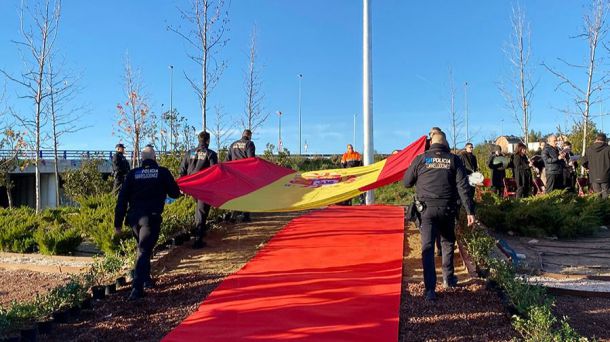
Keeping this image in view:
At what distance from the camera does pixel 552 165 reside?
11.6 meters

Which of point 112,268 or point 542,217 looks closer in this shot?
point 112,268

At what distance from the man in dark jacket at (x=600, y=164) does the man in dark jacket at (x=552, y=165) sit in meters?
0.63

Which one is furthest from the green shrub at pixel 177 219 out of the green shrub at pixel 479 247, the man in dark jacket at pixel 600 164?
the man in dark jacket at pixel 600 164

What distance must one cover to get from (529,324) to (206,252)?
16.9ft

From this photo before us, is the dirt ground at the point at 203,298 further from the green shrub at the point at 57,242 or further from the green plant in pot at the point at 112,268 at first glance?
the green shrub at the point at 57,242

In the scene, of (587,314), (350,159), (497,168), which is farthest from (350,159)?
(587,314)

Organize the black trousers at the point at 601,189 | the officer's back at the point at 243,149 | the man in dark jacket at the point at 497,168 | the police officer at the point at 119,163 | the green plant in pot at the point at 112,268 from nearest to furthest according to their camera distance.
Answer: the green plant in pot at the point at 112,268 → the officer's back at the point at 243,149 → the black trousers at the point at 601,189 → the police officer at the point at 119,163 → the man in dark jacket at the point at 497,168

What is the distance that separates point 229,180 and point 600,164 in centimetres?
809

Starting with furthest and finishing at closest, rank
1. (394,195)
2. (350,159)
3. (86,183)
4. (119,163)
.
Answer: (394,195) < (86,183) < (350,159) < (119,163)

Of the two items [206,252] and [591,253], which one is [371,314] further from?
[591,253]

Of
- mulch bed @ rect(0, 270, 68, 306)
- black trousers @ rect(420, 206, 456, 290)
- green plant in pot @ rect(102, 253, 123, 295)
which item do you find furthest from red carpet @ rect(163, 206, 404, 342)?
mulch bed @ rect(0, 270, 68, 306)

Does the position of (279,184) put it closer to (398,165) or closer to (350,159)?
(398,165)

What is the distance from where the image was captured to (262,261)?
7031 mm

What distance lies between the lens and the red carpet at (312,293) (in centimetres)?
449
